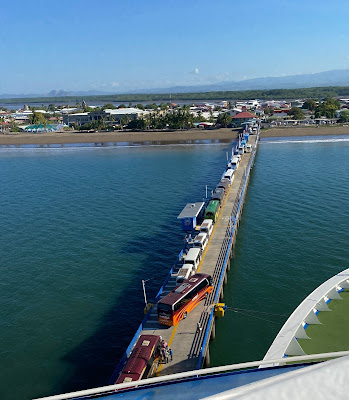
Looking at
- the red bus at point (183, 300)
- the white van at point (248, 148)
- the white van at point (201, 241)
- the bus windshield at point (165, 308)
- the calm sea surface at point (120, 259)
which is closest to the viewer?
the bus windshield at point (165, 308)

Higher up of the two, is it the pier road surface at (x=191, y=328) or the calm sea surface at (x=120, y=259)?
the pier road surface at (x=191, y=328)

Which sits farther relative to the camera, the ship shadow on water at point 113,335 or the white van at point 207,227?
the white van at point 207,227

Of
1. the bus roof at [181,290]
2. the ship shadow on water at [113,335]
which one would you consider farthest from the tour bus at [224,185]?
the bus roof at [181,290]

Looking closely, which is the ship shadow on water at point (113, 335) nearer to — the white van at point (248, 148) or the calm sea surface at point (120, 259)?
the calm sea surface at point (120, 259)

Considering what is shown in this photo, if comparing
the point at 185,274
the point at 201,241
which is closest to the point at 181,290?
the point at 185,274

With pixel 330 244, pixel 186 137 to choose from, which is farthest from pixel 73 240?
pixel 186 137
